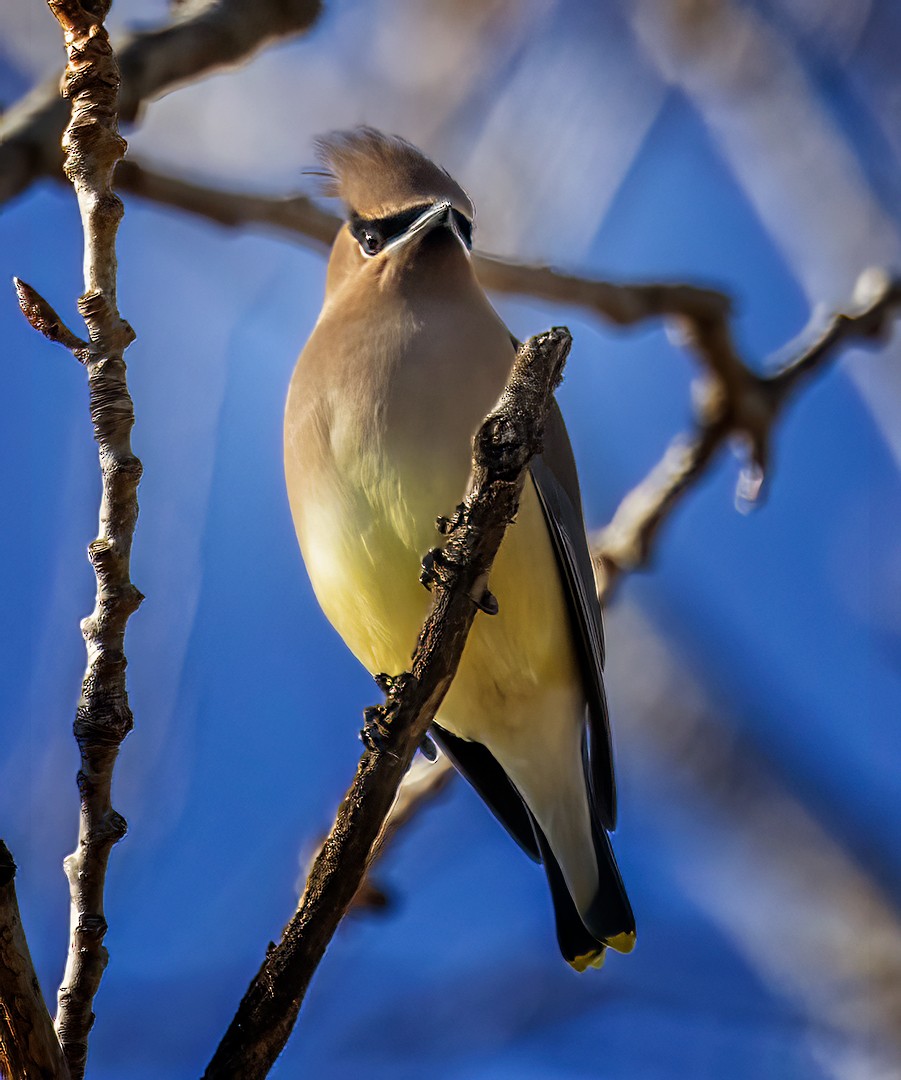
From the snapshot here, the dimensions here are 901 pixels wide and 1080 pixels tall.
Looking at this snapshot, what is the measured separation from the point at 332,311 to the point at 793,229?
112 centimetres

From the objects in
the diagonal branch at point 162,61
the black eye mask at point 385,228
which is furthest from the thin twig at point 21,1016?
the black eye mask at point 385,228

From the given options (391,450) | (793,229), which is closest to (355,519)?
(391,450)

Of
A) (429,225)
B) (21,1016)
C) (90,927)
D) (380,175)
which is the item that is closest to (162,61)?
(380,175)

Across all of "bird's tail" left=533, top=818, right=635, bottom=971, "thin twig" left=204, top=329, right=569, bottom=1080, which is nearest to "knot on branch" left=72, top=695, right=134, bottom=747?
"thin twig" left=204, top=329, right=569, bottom=1080

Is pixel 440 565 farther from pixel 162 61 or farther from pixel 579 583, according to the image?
pixel 162 61

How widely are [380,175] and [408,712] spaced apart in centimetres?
159

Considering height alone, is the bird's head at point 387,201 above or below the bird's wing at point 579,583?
above

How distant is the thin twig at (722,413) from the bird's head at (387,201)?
1243 millimetres

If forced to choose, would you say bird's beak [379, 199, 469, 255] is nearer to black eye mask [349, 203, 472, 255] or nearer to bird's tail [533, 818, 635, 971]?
black eye mask [349, 203, 472, 255]

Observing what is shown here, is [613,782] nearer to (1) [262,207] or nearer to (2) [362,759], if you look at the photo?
(2) [362,759]

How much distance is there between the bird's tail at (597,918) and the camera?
3.22 meters

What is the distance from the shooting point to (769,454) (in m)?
4.39

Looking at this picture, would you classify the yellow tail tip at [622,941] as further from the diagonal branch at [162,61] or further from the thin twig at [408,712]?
the diagonal branch at [162,61]

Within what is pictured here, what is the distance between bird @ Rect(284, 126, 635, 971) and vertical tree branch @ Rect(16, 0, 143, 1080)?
905mm
